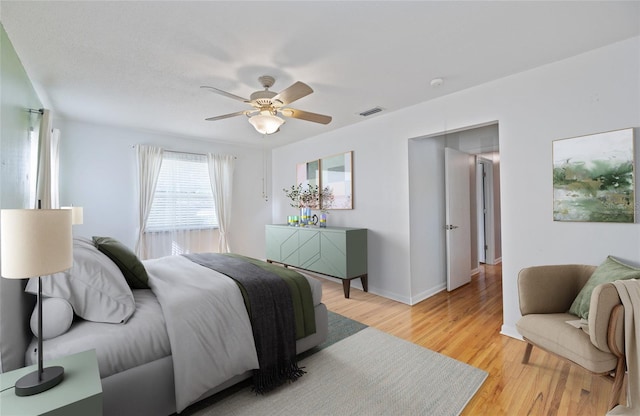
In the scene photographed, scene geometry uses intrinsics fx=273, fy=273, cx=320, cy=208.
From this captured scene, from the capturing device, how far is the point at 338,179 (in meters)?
4.40

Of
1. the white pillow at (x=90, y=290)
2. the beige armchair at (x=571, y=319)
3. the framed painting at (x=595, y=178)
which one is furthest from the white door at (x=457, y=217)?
the white pillow at (x=90, y=290)

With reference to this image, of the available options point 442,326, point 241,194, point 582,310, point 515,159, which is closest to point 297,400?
point 442,326

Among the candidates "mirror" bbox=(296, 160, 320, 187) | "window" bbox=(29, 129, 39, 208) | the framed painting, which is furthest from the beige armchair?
"window" bbox=(29, 129, 39, 208)

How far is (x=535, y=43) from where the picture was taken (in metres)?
2.07

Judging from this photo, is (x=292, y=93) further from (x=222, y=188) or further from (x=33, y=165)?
(x=222, y=188)

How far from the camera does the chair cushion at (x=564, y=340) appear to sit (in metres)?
1.62

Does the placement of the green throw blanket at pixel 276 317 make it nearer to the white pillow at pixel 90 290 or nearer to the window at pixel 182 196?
the white pillow at pixel 90 290

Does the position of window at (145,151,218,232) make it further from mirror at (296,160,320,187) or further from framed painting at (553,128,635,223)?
framed painting at (553,128,635,223)

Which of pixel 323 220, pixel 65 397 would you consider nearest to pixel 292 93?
pixel 65 397

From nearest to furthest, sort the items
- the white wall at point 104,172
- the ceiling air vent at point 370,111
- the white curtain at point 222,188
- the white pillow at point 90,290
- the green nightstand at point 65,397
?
the green nightstand at point 65,397 → the white pillow at point 90,290 → the ceiling air vent at point 370,111 → the white wall at point 104,172 → the white curtain at point 222,188

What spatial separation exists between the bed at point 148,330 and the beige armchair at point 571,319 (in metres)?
1.78

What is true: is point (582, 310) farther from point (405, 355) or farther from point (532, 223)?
point (405, 355)

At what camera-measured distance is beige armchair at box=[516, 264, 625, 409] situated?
1.58 m

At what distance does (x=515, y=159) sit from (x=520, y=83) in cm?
70
